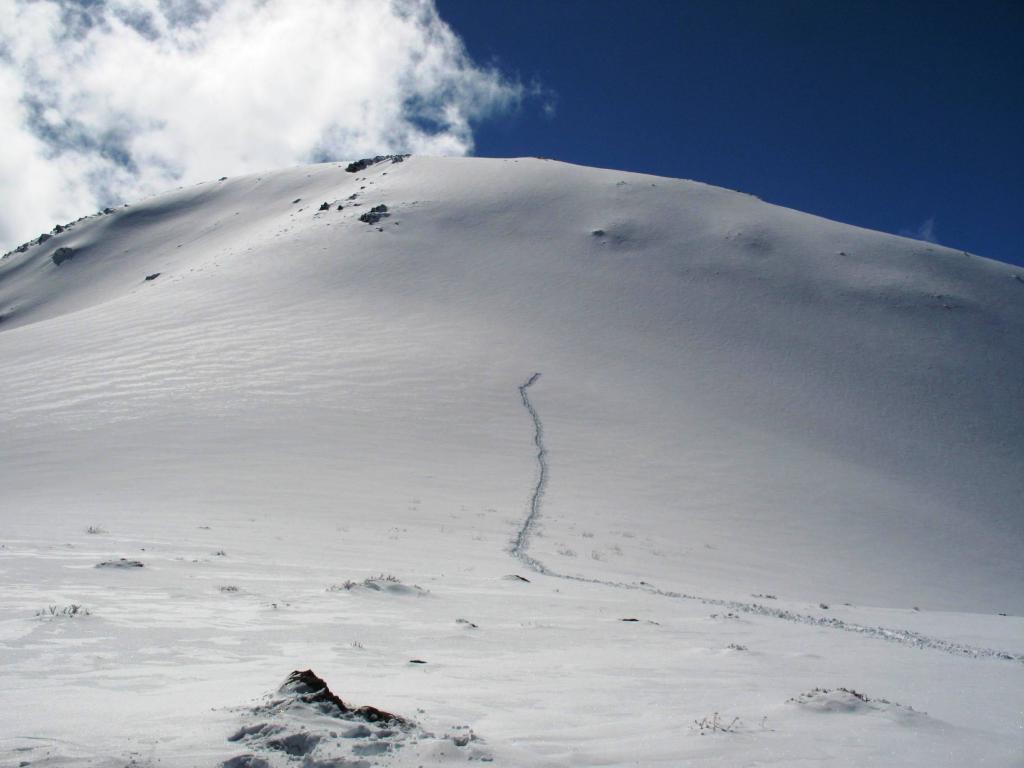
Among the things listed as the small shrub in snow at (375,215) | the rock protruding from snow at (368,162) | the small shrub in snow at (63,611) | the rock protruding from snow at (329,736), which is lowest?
the rock protruding from snow at (329,736)

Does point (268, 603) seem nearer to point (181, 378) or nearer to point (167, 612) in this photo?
point (167, 612)

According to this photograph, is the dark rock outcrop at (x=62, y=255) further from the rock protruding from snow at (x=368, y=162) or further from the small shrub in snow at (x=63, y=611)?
the small shrub in snow at (x=63, y=611)

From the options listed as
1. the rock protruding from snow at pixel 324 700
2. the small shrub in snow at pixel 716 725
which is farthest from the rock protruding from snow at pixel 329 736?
the small shrub in snow at pixel 716 725

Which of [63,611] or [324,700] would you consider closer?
[324,700]

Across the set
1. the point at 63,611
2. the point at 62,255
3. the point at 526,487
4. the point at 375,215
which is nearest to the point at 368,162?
the point at 375,215

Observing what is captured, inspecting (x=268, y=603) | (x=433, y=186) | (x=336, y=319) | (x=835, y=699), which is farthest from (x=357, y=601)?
(x=433, y=186)

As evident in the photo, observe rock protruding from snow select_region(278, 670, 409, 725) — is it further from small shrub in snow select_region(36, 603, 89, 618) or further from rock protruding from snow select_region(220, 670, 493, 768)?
small shrub in snow select_region(36, 603, 89, 618)

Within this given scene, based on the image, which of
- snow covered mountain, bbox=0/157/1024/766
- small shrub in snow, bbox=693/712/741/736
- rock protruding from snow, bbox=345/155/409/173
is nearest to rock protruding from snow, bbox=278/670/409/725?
snow covered mountain, bbox=0/157/1024/766

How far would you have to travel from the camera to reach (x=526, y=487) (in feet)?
68.3

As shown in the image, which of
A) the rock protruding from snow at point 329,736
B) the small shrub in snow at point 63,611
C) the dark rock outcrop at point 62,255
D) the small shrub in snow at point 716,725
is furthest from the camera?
the dark rock outcrop at point 62,255

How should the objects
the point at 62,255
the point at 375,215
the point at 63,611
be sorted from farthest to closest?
1. the point at 62,255
2. the point at 375,215
3. the point at 63,611

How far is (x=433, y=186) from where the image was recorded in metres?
63.9

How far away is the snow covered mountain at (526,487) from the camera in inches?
200

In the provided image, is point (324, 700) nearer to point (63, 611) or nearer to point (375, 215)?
point (63, 611)
